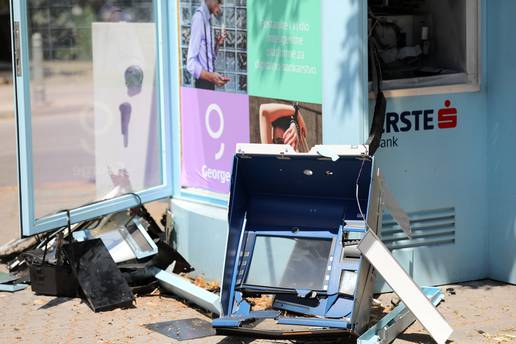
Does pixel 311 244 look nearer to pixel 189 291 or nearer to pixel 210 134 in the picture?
pixel 189 291

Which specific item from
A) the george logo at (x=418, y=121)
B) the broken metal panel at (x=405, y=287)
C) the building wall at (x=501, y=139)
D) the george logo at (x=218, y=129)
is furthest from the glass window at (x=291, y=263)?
the building wall at (x=501, y=139)

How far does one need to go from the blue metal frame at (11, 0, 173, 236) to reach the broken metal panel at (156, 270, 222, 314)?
0.71 meters

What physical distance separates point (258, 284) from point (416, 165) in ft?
4.68

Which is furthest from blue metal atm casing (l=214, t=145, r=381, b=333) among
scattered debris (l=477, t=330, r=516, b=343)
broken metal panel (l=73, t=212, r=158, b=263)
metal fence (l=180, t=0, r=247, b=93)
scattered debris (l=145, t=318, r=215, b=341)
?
broken metal panel (l=73, t=212, r=158, b=263)

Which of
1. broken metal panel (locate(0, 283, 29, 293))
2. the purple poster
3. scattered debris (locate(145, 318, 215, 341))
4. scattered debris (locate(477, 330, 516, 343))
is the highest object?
the purple poster

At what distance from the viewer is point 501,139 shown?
7.11m

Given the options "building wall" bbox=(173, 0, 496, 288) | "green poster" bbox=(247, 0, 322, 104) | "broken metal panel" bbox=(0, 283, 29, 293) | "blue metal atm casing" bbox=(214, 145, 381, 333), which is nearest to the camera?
"blue metal atm casing" bbox=(214, 145, 381, 333)

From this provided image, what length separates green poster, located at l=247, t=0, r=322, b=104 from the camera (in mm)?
6723

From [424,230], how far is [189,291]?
1641 mm

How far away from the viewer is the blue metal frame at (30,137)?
6.76 m

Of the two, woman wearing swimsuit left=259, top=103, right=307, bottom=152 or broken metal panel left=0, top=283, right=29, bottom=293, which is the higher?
woman wearing swimsuit left=259, top=103, right=307, bottom=152

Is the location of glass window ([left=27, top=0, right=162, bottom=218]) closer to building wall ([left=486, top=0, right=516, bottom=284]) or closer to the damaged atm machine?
the damaged atm machine

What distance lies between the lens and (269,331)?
571 centimetres

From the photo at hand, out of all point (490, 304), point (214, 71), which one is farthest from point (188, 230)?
point (490, 304)
